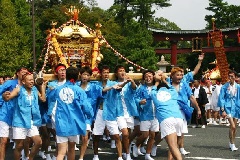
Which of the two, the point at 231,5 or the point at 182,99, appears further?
the point at 231,5

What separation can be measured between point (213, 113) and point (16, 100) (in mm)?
12501

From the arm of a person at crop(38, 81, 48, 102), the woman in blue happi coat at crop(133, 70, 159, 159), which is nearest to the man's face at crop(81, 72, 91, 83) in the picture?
the arm of a person at crop(38, 81, 48, 102)

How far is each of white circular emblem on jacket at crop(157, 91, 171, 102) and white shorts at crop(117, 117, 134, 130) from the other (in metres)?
1.97

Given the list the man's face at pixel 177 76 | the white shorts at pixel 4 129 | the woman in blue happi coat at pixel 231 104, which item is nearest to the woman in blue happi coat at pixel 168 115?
the man's face at pixel 177 76

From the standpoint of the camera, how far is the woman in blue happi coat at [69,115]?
632 centimetres

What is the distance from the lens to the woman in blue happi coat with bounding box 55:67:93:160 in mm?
6320

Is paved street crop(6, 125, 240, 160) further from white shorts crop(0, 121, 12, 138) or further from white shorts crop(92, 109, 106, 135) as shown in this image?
white shorts crop(0, 121, 12, 138)

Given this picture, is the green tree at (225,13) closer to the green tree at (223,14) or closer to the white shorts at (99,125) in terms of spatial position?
the green tree at (223,14)

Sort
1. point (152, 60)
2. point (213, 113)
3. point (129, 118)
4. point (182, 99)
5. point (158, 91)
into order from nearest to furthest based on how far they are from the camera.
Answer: point (158, 91)
point (182, 99)
point (129, 118)
point (213, 113)
point (152, 60)

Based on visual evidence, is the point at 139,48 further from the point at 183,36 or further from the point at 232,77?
the point at 232,77

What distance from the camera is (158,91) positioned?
662cm

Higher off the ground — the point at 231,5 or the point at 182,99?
the point at 231,5

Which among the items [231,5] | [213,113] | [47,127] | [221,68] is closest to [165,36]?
[231,5]

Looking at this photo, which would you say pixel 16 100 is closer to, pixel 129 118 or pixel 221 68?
pixel 129 118
